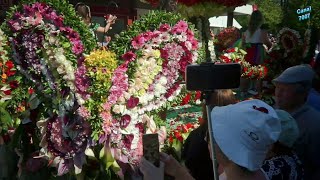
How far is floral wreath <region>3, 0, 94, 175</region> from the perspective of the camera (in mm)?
2469

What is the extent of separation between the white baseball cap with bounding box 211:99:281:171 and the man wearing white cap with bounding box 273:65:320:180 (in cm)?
102

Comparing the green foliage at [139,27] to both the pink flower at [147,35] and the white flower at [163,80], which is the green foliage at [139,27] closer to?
the pink flower at [147,35]

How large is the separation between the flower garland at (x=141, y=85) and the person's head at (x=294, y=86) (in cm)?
70

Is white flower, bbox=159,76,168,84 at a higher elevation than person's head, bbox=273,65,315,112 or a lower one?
higher

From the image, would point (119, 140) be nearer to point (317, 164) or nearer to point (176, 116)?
point (317, 164)

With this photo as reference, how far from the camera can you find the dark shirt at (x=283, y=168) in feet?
6.42

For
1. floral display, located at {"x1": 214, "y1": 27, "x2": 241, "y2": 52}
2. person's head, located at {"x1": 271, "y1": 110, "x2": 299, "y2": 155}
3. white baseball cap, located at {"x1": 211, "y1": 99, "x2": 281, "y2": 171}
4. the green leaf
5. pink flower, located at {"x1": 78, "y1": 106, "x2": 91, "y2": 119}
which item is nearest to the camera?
white baseball cap, located at {"x1": 211, "y1": 99, "x2": 281, "y2": 171}

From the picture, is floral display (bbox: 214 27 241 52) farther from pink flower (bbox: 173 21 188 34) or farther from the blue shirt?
pink flower (bbox: 173 21 188 34)

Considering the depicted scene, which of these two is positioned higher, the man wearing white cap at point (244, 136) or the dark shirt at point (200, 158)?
the man wearing white cap at point (244, 136)

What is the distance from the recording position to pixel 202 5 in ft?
14.9

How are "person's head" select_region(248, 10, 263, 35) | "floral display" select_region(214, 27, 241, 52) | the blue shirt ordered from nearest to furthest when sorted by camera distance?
the blue shirt, "person's head" select_region(248, 10, 263, 35), "floral display" select_region(214, 27, 241, 52)

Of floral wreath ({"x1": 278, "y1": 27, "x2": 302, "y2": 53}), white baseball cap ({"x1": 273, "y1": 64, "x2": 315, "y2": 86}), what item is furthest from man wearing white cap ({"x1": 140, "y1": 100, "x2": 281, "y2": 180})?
floral wreath ({"x1": 278, "y1": 27, "x2": 302, "y2": 53})

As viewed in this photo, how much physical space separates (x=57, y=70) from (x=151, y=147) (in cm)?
86

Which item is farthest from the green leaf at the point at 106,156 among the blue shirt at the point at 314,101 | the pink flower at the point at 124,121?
the blue shirt at the point at 314,101
